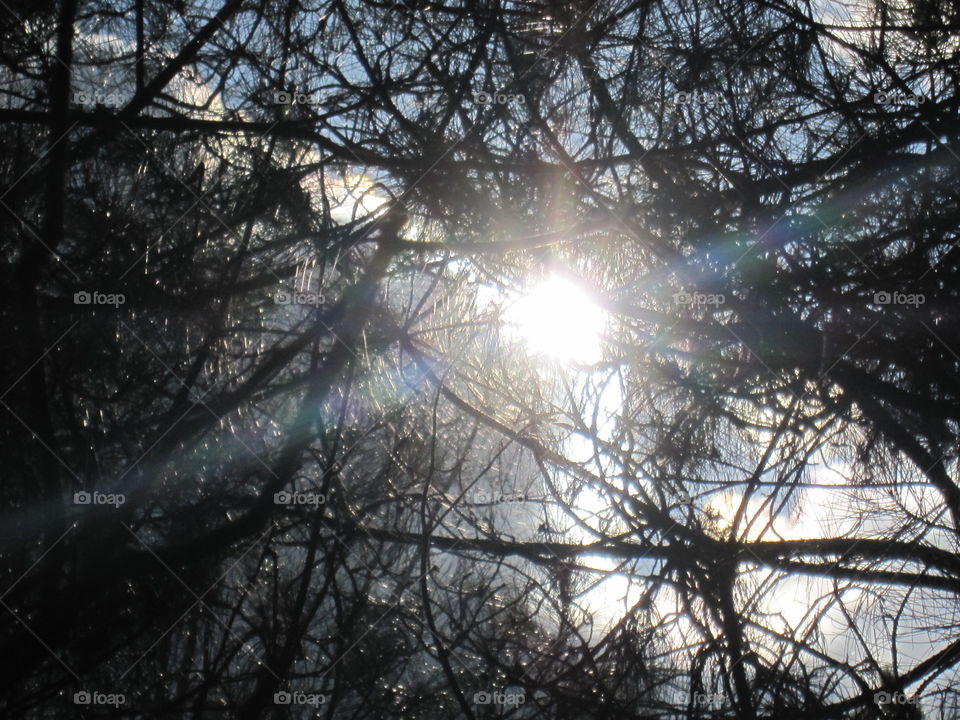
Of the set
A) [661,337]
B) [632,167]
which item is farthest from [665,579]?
[632,167]

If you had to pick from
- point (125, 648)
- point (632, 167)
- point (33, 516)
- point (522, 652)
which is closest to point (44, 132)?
point (33, 516)

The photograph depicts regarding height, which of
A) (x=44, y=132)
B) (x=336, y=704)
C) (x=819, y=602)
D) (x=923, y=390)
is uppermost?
(x=44, y=132)

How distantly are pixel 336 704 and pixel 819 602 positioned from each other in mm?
559

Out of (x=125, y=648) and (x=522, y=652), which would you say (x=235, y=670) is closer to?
(x=125, y=648)

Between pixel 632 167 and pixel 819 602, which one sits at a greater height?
pixel 632 167

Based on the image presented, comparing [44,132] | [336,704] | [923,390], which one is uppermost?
[44,132]

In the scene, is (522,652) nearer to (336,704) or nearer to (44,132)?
(336,704)

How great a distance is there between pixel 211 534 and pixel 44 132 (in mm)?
552

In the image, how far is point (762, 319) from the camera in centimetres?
88

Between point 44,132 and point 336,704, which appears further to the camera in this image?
point 44,132

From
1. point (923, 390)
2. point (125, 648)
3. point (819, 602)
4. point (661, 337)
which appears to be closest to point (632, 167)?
point (661, 337)

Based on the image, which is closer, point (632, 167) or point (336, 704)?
point (336, 704)

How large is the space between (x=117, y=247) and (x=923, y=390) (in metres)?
0.99

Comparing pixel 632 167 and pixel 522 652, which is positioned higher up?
pixel 632 167
